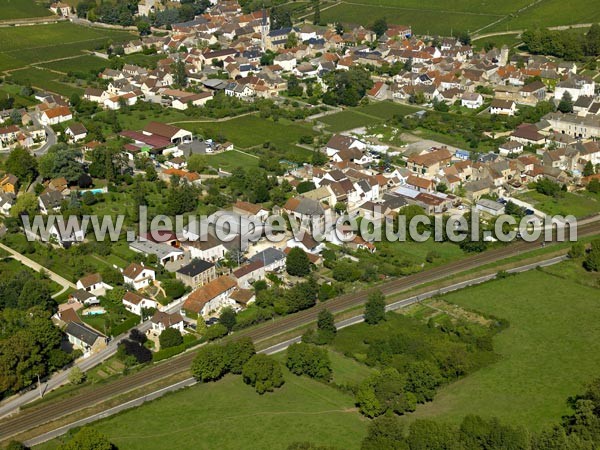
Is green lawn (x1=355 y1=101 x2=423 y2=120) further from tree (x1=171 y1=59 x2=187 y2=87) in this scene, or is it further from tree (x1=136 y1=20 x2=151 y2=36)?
tree (x1=136 y1=20 x2=151 y2=36)

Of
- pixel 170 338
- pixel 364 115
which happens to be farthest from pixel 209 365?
pixel 364 115

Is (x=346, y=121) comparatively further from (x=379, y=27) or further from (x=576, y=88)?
(x=379, y=27)

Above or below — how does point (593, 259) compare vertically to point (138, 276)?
below

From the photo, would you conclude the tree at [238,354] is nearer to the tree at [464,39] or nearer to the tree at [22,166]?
the tree at [22,166]

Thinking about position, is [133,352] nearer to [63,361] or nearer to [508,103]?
[63,361]

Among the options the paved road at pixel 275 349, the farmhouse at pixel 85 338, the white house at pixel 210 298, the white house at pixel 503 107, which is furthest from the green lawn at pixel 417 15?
the farmhouse at pixel 85 338

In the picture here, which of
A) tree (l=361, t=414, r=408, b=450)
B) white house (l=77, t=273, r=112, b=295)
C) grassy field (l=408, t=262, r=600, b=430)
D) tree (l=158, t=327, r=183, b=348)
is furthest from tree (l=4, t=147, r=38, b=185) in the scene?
tree (l=361, t=414, r=408, b=450)
